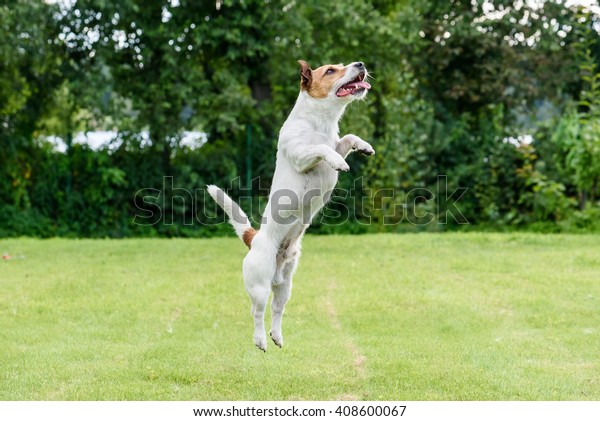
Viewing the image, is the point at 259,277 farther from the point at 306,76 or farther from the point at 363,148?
the point at 306,76

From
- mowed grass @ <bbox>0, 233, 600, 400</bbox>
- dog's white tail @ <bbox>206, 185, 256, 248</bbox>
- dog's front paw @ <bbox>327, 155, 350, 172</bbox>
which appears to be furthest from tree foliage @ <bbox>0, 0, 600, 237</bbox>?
dog's front paw @ <bbox>327, 155, 350, 172</bbox>

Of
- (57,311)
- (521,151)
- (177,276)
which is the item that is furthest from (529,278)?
(521,151)

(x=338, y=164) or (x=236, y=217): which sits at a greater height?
(x=338, y=164)

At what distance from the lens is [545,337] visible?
292 inches

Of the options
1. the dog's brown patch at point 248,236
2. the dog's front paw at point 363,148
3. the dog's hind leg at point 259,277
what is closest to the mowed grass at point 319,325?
the dog's hind leg at point 259,277

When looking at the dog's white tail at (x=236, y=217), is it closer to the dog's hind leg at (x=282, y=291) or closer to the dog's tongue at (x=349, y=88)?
the dog's hind leg at (x=282, y=291)

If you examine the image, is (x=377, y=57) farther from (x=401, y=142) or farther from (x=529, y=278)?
(x=529, y=278)

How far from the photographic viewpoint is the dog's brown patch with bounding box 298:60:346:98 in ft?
15.7

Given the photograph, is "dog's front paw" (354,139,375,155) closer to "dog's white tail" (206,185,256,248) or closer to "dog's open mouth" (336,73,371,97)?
"dog's open mouth" (336,73,371,97)

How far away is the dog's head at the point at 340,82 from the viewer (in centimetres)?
474

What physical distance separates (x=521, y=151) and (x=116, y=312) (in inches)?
389

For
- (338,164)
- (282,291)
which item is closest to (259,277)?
(282,291)

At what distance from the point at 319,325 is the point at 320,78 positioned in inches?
142

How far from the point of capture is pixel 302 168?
4746mm
